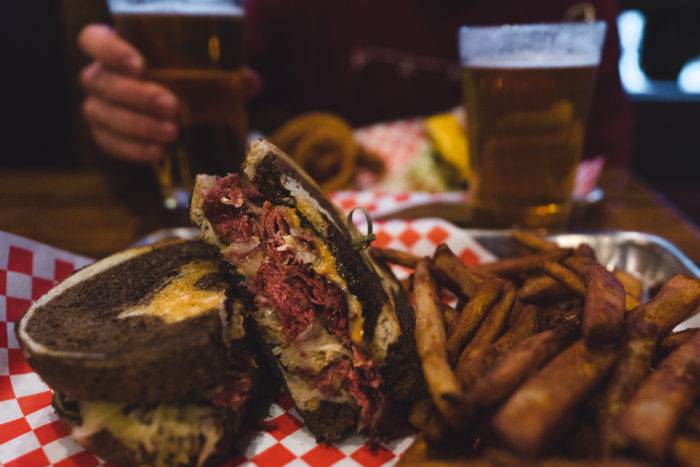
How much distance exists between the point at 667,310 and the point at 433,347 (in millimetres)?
547

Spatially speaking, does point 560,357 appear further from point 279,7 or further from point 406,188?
point 279,7

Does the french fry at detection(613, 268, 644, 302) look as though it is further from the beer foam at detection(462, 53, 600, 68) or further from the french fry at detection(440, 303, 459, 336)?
the beer foam at detection(462, 53, 600, 68)

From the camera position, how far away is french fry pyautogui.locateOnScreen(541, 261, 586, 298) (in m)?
1.26

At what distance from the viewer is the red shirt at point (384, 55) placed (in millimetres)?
3623

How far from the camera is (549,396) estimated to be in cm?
89

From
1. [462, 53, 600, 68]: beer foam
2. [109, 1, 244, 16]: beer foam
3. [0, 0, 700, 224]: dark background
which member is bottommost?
[0, 0, 700, 224]: dark background

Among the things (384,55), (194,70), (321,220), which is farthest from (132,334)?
(384,55)

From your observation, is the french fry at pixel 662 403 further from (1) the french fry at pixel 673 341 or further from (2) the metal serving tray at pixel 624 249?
(2) the metal serving tray at pixel 624 249

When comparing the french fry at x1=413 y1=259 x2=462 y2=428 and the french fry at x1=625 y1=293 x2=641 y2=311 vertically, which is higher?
the french fry at x1=413 y1=259 x2=462 y2=428

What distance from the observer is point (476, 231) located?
2061mm

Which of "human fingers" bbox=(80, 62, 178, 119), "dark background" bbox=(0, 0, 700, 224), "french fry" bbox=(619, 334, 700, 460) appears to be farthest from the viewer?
"dark background" bbox=(0, 0, 700, 224)

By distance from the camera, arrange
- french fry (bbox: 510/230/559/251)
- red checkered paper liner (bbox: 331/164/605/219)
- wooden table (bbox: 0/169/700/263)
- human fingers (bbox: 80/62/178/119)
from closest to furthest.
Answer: french fry (bbox: 510/230/559/251) → wooden table (bbox: 0/169/700/263) → human fingers (bbox: 80/62/178/119) → red checkered paper liner (bbox: 331/164/605/219)

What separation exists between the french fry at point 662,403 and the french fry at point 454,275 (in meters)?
0.49

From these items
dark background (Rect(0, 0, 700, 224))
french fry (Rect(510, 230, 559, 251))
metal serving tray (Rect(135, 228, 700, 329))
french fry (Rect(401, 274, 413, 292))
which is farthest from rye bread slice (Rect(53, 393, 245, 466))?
dark background (Rect(0, 0, 700, 224))
